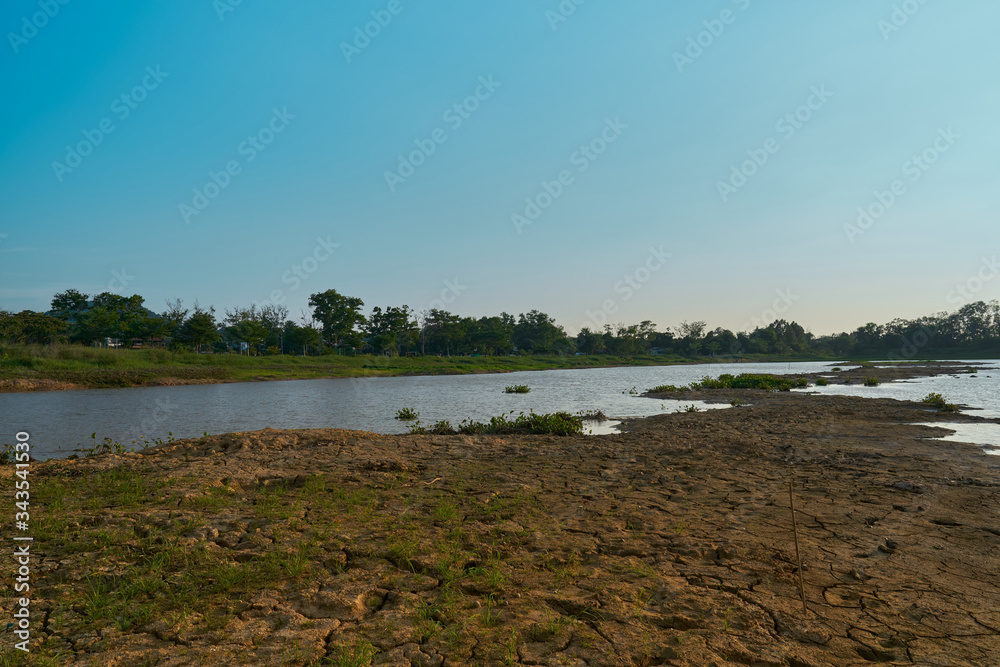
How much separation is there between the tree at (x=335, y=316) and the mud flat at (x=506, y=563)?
66.4 m

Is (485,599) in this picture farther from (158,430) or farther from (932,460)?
(158,430)

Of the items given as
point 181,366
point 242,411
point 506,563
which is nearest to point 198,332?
point 181,366

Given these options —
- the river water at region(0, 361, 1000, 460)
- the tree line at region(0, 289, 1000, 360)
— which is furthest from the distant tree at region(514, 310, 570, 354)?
the river water at region(0, 361, 1000, 460)

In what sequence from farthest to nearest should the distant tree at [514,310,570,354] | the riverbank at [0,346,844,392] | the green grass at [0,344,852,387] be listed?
the distant tree at [514,310,570,354] < the green grass at [0,344,852,387] < the riverbank at [0,346,844,392]

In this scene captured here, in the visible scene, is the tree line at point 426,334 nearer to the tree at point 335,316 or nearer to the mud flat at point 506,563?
the tree at point 335,316

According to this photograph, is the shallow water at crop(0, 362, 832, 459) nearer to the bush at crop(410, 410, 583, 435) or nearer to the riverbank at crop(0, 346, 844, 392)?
the bush at crop(410, 410, 583, 435)

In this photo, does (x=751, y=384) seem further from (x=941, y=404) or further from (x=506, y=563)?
(x=506, y=563)

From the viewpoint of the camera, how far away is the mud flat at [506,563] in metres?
3.14

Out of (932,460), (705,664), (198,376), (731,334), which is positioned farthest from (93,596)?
(731,334)

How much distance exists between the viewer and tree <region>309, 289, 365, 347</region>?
Answer: 72750 millimetres

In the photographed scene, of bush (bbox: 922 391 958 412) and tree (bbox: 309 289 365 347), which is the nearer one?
bush (bbox: 922 391 958 412)

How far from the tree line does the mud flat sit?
5700 centimetres

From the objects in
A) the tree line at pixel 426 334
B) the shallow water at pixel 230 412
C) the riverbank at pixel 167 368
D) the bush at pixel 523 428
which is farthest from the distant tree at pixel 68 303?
the bush at pixel 523 428

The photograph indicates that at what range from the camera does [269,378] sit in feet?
142
